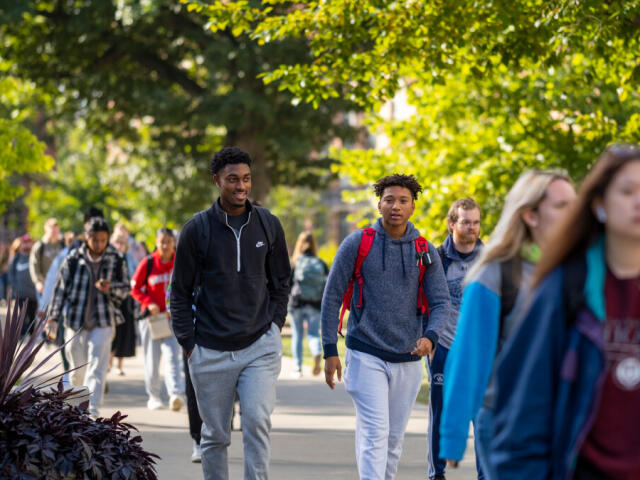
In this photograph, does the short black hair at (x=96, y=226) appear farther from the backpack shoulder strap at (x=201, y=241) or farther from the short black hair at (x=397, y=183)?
the short black hair at (x=397, y=183)

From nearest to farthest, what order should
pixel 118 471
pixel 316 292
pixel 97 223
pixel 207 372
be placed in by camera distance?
pixel 118 471
pixel 207 372
pixel 97 223
pixel 316 292

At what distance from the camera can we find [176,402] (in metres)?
10.5

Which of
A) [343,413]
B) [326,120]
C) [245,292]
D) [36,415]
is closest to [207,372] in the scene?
[245,292]

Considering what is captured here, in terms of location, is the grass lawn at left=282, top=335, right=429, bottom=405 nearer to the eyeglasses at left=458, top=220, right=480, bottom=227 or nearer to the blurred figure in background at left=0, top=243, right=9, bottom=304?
the eyeglasses at left=458, top=220, right=480, bottom=227

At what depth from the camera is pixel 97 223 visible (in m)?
9.56

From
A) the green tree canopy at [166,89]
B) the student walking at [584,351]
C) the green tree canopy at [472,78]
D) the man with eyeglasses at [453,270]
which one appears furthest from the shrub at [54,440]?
the green tree canopy at [166,89]

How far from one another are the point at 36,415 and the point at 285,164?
22.5 m

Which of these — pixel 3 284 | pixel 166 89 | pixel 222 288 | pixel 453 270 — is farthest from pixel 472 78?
pixel 3 284

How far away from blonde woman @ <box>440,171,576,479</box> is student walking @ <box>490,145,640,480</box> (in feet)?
2.68

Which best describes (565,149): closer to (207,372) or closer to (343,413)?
(343,413)

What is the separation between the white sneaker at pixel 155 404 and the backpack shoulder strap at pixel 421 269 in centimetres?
526

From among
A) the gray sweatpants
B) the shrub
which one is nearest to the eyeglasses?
the gray sweatpants

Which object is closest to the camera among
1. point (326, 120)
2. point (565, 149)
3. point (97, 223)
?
point (97, 223)

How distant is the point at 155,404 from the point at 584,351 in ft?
28.3
